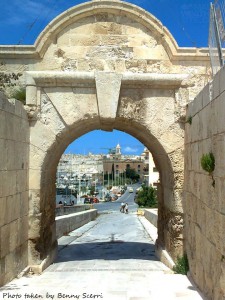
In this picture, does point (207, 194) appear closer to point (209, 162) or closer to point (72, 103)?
point (209, 162)

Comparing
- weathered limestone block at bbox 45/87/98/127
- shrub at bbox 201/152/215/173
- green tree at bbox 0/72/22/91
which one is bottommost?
shrub at bbox 201/152/215/173

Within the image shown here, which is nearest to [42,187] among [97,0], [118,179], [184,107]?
[184,107]

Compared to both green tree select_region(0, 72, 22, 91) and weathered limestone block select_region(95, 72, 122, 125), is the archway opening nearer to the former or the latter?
weathered limestone block select_region(95, 72, 122, 125)

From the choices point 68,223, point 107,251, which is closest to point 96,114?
point 107,251

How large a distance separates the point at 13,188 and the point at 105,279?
2061 millimetres

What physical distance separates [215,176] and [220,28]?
6.17 feet

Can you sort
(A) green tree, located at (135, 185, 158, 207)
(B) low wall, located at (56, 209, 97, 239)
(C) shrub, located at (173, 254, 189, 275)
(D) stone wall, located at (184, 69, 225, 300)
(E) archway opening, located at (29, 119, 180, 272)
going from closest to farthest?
1. (D) stone wall, located at (184, 69, 225, 300)
2. (C) shrub, located at (173, 254, 189, 275)
3. (E) archway opening, located at (29, 119, 180, 272)
4. (B) low wall, located at (56, 209, 97, 239)
5. (A) green tree, located at (135, 185, 158, 207)

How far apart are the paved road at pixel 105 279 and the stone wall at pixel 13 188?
34cm

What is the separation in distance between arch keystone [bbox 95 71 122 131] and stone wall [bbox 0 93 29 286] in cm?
140

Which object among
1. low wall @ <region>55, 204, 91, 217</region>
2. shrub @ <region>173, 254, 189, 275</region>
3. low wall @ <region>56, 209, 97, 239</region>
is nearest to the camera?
shrub @ <region>173, 254, 189, 275</region>

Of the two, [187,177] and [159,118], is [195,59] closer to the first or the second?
[159,118]

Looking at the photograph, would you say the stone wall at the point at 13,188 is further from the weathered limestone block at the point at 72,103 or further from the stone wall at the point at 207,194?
the stone wall at the point at 207,194

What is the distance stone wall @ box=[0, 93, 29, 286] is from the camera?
5.61m

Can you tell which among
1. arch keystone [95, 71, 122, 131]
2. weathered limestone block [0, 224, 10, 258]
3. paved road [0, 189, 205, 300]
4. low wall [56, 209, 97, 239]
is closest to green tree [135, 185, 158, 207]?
low wall [56, 209, 97, 239]
